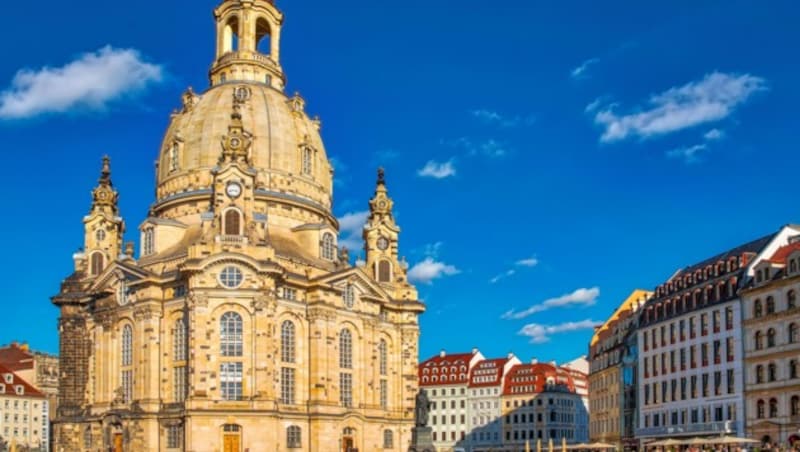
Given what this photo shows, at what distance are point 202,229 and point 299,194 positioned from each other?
13465 millimetres

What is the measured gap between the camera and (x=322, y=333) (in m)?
89.1

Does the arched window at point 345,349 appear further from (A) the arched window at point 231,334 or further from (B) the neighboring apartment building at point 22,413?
(B) the neighboring apartment building at point 22,413

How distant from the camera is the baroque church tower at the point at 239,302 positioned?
270 ft

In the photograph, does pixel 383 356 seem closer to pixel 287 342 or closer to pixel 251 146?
pixel 287 342

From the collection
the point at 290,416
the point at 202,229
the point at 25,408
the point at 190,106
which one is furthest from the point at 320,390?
the point at 25,408

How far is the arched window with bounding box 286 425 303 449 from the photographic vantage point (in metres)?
85.4

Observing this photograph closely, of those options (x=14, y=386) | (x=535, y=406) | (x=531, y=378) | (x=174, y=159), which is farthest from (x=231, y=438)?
(x=531, y=378)

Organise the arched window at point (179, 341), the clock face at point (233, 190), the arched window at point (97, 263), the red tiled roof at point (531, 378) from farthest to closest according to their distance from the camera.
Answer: the red tiled roof at point (531, 378)
the arched window at point (97, 263)
the clock face at point (233, 190)
the arched window at point (179, 341)

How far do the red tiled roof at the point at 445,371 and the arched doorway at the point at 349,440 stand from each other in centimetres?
7150

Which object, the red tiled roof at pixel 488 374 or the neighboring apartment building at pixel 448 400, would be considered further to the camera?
the neighboring apartment building at pixel 448 400

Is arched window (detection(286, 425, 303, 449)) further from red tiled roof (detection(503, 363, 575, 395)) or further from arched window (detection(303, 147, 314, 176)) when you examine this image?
red tiled roof (detection(503, 363, 575, 395))

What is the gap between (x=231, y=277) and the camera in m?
83.2

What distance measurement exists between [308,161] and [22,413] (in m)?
53.6

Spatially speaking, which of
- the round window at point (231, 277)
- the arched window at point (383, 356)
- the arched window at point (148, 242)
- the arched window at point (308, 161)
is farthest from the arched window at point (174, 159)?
the arched window at point (383, 356)
